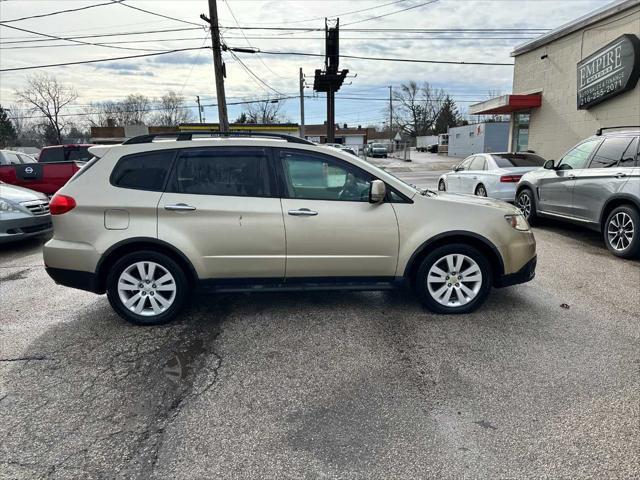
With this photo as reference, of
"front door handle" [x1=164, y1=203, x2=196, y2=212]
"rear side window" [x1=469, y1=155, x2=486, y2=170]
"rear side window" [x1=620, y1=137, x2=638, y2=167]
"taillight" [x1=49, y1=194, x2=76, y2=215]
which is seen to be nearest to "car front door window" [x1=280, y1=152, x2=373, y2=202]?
"front door handle" [x1=164, y1=203, x2=196, y2=212]

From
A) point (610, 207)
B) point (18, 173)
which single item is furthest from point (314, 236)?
point (18, 173)

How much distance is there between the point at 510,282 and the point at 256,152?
2831 mm

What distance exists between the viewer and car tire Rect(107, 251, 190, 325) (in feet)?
13.3

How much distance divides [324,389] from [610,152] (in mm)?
6327

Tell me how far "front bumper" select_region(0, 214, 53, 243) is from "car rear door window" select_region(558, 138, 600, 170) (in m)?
9.34

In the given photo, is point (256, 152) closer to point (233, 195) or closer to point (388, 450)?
point (233, 195)

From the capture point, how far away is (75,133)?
240 ft

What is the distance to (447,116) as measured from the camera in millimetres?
70188

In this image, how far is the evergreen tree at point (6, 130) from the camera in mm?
62434

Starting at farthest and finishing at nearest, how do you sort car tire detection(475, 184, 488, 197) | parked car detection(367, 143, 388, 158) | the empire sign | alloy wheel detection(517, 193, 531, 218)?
1. parked car detection(367, 143, 388, 158)
2. the empire sign
3. car tire detection(475, 184, 488, 197)
4. alloy wheel detection(517, 193, 531, 218)

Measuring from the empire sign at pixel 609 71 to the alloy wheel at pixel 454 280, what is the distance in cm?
1167

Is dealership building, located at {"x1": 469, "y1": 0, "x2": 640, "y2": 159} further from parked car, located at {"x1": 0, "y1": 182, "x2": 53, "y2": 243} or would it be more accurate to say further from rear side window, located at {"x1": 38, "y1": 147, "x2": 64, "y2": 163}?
rear side window, located at {"x1": 38, "y1": 147, "x2": 64, "y2": 163}

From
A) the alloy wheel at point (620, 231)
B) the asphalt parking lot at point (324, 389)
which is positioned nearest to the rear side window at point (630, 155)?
the alloy wheel at point (620, 231)

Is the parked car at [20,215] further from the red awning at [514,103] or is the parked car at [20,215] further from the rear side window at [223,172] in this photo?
the red awning at [514,103]
